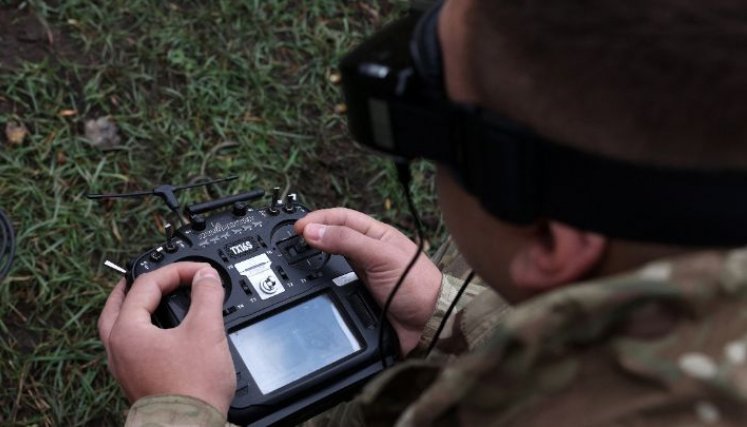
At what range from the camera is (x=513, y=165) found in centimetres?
88

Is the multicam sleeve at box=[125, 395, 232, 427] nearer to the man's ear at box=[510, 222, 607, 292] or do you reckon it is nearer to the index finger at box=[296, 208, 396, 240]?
the index finger at box=[296, 208, 396, 240]

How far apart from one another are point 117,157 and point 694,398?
1.85m

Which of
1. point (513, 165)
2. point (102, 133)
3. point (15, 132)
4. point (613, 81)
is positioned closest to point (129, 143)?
point (102, 133)

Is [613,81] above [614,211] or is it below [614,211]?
above

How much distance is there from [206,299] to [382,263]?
0.32 meters

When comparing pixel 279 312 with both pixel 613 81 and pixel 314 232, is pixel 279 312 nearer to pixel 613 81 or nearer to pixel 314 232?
pixel 314 232

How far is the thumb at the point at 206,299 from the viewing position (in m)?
1.36

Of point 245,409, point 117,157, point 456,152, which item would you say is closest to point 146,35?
point 117,157

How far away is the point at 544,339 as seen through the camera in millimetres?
834

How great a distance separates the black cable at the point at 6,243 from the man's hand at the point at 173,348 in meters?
0.83

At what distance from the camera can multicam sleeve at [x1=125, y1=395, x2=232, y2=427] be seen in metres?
1.27

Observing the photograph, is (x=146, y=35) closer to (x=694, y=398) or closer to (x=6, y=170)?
(x=6, y=170)

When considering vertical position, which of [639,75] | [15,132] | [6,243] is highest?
[639,75]

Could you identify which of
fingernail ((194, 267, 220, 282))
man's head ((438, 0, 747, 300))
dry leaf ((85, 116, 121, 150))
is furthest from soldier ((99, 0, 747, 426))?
dry leaf ((85, 116, 121, 150))
